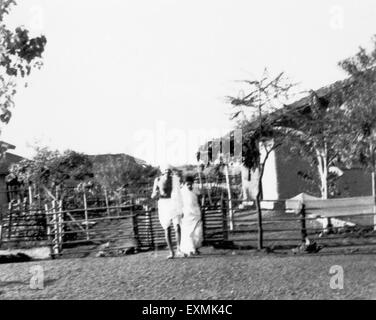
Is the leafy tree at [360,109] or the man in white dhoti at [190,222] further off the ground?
the leafy tree at [360,109]

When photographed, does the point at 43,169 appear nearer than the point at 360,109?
No

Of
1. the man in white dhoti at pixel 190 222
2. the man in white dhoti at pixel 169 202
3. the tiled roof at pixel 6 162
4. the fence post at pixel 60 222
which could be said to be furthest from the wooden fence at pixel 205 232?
the tiled roof at pixel 6 162

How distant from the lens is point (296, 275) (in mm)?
8484

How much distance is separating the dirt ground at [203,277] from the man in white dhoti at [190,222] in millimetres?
285

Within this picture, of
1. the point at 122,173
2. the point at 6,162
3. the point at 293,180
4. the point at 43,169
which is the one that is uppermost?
the point at 122,173

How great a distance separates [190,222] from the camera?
10891 millimetres

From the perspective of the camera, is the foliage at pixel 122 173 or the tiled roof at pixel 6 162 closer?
the tiled roof at pixel 6 162

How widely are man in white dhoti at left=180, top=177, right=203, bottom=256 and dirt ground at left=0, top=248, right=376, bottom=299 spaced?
28cm

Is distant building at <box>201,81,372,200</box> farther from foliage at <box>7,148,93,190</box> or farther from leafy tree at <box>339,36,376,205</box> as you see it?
A: leafy tree at <box>339,36,376,205</box>

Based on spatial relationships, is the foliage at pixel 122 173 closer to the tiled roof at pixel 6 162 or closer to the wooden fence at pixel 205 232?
the tiled roof at pixel 6 162

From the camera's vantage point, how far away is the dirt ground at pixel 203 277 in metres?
7.72

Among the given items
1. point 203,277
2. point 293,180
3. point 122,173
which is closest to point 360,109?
point 203,277

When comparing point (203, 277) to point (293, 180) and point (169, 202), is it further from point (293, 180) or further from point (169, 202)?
point (293, 180)

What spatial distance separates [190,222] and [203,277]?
2.37 meters
